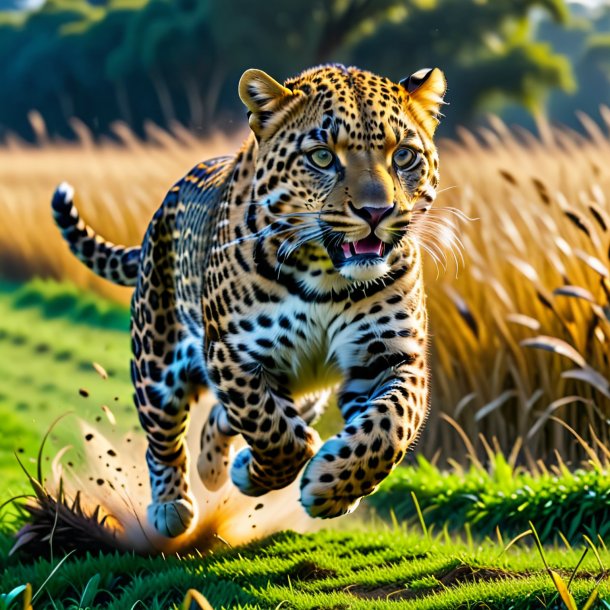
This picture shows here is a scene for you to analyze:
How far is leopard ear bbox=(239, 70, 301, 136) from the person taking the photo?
4.46m

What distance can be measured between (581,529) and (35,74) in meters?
34.5

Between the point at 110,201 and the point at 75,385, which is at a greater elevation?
the point at 110,201

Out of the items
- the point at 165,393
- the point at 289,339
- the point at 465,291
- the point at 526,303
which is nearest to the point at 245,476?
the point at 289,339

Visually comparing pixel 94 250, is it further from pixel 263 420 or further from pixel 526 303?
pixel 526 303

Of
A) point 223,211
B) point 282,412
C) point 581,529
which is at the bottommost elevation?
point 581,529

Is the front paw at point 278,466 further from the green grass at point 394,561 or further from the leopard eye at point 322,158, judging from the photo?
the leopard eye at point 322,158

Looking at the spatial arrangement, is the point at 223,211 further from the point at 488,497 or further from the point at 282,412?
the point at 488,497

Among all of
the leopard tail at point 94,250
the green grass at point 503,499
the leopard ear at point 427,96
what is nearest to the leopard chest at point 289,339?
the leopard ear at point 427,96

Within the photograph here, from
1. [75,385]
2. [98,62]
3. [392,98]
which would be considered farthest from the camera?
[98,62]

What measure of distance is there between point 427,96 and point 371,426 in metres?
1.30

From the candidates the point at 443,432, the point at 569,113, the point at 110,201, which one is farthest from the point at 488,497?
the point at 569,113

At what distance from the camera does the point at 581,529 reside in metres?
6.50

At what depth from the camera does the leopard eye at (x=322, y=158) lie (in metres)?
4.24

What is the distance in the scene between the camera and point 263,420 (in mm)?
4500
